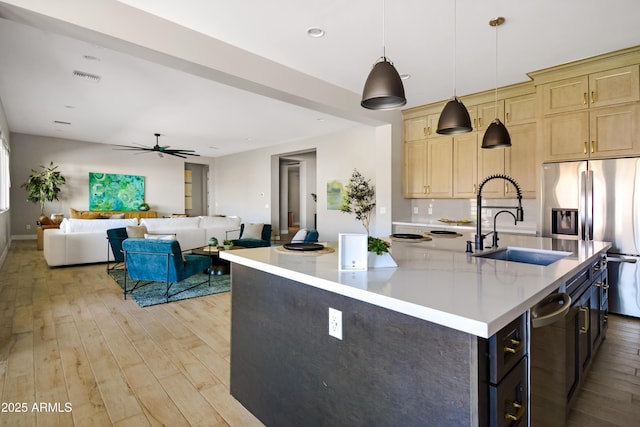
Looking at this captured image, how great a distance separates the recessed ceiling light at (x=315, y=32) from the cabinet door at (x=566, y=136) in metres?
2.91

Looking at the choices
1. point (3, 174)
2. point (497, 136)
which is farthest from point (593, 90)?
point (3, 174)

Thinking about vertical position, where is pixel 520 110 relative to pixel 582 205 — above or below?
above

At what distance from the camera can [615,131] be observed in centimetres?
358

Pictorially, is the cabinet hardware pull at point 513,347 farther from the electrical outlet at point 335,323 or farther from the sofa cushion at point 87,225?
the sofa cushion at point 87,225

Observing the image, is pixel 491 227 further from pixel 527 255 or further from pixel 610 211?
pixel 527 255

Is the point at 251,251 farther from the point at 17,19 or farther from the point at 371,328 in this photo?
the point at 17,19

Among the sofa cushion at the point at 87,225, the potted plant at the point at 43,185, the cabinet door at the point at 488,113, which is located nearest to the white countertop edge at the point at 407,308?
the cabinet door at the point at 488,113

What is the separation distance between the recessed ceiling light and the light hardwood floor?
289cm

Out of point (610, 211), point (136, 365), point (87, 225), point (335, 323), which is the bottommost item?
point (136, 365)

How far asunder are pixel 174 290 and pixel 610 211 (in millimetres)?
5224

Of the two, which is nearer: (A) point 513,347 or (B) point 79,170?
(A) point 513,347

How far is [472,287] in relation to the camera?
126cm

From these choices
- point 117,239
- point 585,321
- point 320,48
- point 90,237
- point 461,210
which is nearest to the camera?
point 585,321

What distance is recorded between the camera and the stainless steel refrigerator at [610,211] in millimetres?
3453
